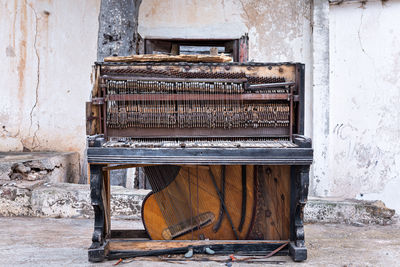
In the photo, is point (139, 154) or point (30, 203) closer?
point (139, 154)

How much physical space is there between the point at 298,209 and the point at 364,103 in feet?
10.2

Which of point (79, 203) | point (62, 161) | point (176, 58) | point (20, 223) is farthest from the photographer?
point (62, 161)

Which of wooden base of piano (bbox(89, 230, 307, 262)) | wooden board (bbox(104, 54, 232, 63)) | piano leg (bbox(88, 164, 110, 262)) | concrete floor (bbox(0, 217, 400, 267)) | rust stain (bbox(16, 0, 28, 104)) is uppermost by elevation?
rust stain (bbox(16, 0, 28, 104))

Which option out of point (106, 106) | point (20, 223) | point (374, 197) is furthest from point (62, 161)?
point (374, 197)

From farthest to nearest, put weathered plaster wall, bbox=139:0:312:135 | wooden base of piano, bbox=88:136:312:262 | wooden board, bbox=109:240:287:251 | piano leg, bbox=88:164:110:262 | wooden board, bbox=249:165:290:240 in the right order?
1. weathered plaster wall, bbox=139:0:312:135
2. wooden board, bbox=249:165:290:240
3. wooden board, bbox=109:240:287:251
4. piano leg, bbox=88:164:110:262
5. wooden base of piano, bbox=88:136:312:262

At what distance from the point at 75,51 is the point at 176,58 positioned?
3401 mm

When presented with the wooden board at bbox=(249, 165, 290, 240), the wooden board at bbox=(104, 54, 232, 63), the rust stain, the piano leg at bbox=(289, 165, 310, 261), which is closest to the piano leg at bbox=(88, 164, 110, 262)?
the wooden board at bbox=(104, 54, 232, 63)

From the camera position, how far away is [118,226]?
12.8 ft

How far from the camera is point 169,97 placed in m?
2.74

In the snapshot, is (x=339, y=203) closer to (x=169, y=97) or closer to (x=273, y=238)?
(x=273, y=238)

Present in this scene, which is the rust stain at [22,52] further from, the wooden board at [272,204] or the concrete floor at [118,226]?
the wooden board at [272,204]

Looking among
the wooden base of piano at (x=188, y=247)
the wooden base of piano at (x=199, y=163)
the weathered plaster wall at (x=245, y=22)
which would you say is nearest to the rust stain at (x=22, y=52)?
the weathered plaster wall at (x=245, y=22)

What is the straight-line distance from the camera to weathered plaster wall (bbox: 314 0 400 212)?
5215mm

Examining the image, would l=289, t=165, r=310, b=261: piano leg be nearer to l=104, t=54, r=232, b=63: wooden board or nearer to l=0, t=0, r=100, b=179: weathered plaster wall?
l=104, t=54, r=232, b=63: wooden board
